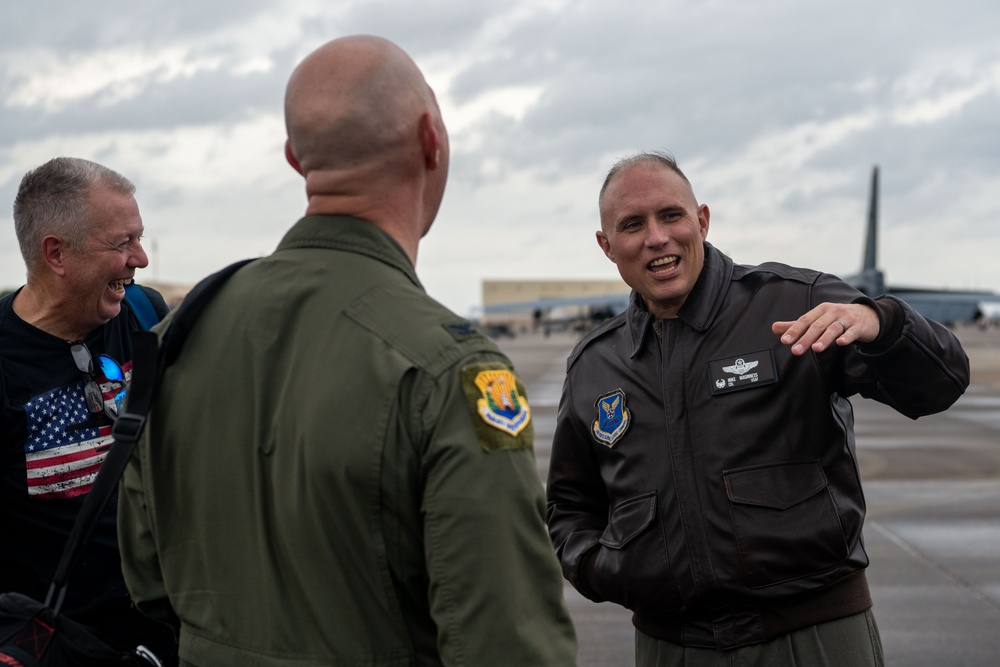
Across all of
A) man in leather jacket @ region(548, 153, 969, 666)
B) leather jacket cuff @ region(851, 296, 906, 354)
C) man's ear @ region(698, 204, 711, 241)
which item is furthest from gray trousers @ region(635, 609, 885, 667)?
man's ear @ region(698, 204, 711, 241)

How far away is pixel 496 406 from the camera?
67.8 inches

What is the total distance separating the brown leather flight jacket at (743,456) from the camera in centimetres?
286

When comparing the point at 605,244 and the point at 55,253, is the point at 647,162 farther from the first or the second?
the point at 55,253

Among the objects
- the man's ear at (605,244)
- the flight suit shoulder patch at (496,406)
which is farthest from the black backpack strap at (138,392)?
the man's ear at (605,244)

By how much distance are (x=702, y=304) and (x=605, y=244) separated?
52 cm

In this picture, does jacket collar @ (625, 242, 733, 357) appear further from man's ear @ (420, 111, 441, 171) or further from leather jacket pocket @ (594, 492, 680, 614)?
man's ear @ (420, 111, 441, 171)

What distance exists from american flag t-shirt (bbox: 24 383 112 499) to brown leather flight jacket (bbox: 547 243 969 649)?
1454mm

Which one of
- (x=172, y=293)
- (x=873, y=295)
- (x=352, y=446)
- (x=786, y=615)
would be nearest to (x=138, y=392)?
(x=352, y=446)

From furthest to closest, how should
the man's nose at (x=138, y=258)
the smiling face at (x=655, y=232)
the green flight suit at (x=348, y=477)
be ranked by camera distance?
the smiling face at (x=655, y=232) → the man's nose at (x=138, y=258) → the green flight suit at (x=348, y=477)

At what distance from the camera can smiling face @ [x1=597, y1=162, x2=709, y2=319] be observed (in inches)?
126

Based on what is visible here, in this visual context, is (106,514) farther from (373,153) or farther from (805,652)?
(805,652)

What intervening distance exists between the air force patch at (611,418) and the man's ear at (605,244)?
0.49 meters

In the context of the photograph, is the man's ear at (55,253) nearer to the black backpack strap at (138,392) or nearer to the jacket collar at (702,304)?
the black backpack strap at (138,392)

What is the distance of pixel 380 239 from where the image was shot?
1.92 meters
